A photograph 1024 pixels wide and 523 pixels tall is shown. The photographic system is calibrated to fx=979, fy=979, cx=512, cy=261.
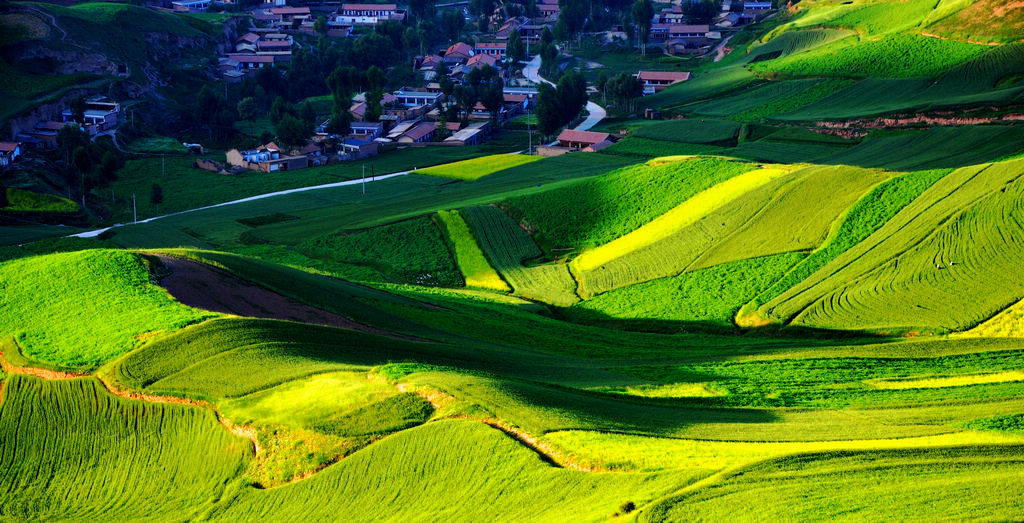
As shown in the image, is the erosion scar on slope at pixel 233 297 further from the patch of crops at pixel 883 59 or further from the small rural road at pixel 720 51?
the small rural road at pixel 720 51

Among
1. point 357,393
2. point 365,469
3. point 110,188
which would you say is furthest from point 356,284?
point 110,188

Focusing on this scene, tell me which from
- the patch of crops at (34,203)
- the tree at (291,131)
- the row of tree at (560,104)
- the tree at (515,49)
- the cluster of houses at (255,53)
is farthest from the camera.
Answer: the tree at (515,49)

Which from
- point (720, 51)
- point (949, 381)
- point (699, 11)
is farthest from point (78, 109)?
point (699, 11)

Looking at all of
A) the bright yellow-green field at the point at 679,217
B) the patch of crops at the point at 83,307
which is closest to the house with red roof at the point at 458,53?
the bright yellow-green field at the point at 679,217

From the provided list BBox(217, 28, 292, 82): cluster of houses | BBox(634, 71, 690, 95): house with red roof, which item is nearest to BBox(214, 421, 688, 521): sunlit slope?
BBox(634, 71, 690, 95): house with red roof

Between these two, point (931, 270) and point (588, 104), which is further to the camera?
point (588, 104)

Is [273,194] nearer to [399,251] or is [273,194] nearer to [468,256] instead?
[399,251]

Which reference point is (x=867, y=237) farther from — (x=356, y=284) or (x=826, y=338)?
(x=356, y=284)
